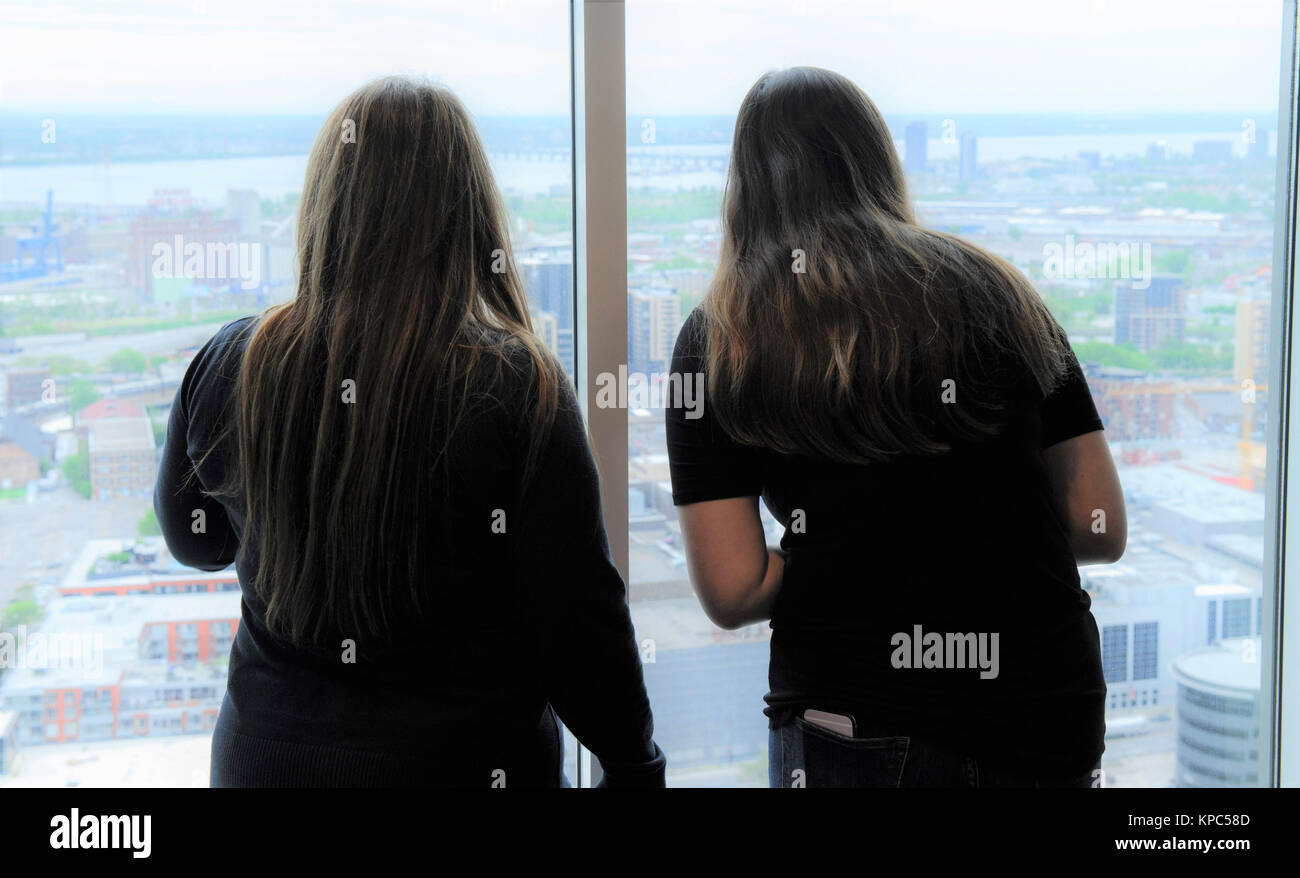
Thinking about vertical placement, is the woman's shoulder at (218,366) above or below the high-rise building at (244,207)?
below

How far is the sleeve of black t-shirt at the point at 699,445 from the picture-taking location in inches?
47.6

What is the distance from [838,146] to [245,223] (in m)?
0.83

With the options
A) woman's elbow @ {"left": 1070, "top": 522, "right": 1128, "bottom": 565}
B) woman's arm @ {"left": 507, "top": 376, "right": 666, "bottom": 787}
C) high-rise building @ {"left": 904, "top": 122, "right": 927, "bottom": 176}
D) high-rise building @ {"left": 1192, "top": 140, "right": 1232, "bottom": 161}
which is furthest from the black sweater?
high-rise building @ {"left": 1192, "top": 140, "right": 1232, "bottom": 161}

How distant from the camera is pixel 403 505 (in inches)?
42.1

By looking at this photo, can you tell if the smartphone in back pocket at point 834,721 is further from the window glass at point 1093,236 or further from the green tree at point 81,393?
the green tree at point 81,393

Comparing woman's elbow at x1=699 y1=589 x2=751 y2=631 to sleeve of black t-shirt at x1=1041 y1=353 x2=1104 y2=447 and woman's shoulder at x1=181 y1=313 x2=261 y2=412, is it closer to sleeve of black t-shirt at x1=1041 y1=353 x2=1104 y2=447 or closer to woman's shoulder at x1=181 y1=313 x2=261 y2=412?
sleeve of black t-shirt at x1=1041 y1=353 x2=1104 y2=447

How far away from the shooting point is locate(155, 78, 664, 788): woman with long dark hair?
1.07 meters

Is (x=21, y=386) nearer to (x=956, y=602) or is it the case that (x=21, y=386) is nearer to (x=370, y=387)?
(x=370, y=387)

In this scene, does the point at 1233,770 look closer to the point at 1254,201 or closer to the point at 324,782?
the point at 1254,201

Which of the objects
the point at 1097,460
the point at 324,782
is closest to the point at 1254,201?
the point at 1097,460

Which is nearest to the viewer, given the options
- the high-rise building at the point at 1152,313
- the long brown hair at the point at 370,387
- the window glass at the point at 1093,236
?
the long brown hair at the point at 370,387

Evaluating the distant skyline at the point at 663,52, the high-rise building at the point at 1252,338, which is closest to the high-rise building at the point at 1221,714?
the high-rise building at the point at 1252,338

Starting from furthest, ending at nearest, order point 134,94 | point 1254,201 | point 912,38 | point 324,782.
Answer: point 1254,201
point 912,38
point 134,94
point 324,782

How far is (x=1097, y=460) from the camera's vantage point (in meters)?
1.24
